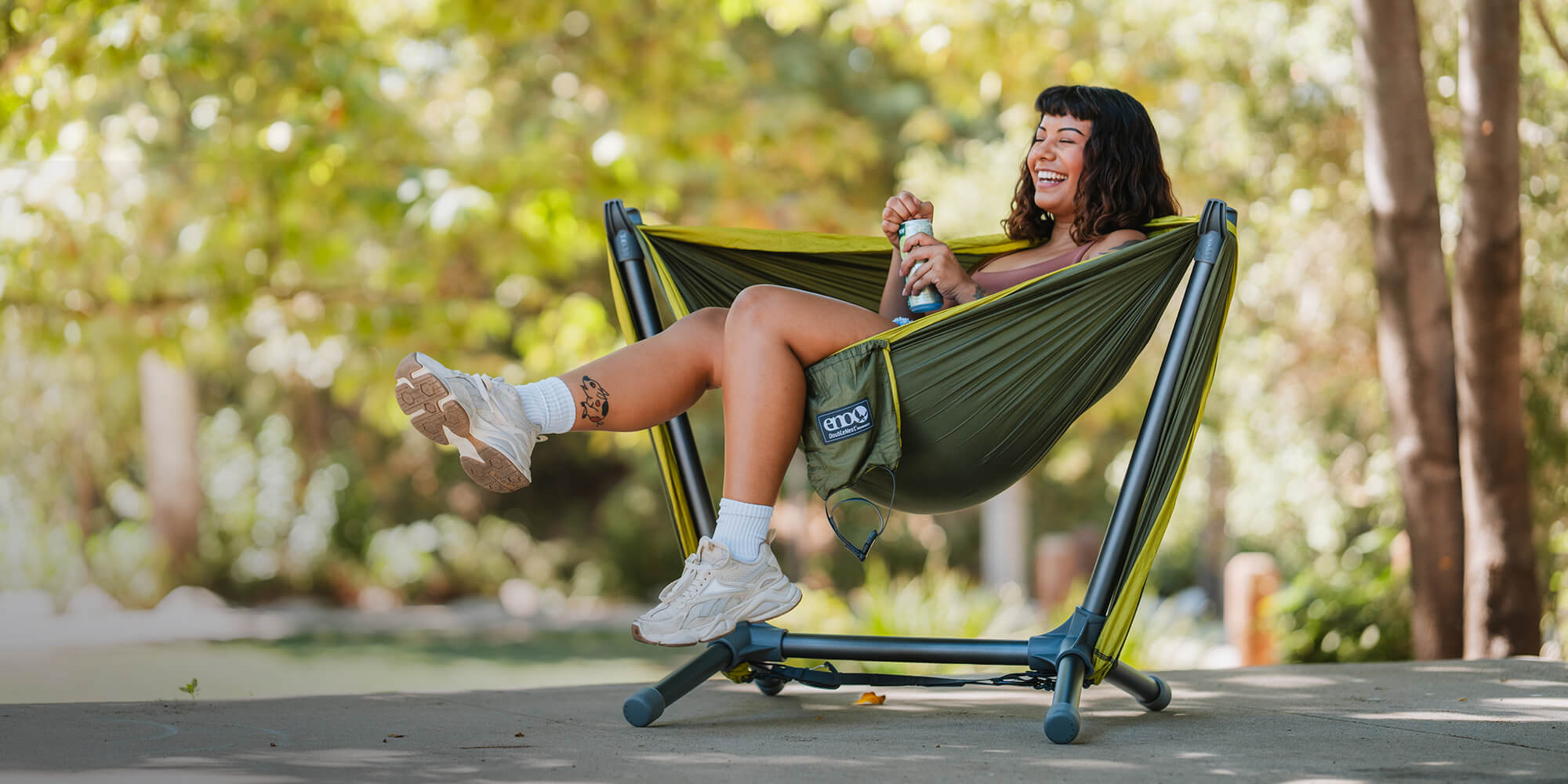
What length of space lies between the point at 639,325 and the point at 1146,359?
5.71 metres

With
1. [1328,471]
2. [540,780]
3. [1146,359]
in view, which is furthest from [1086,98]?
[1146,359]

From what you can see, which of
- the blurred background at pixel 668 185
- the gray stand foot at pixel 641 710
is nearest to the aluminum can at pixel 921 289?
the gray stand foot at pixel 641 710

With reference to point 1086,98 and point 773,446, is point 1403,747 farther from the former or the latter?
point 1086,98

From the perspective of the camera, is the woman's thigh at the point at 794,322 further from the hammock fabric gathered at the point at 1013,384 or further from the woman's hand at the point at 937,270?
the woman's hand at the point at 937,270

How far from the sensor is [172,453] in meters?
10.2

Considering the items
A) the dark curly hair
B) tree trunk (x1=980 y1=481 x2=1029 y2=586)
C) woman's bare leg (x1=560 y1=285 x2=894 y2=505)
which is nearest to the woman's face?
the dark curly hair

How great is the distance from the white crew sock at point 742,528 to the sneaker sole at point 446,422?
0.30 m

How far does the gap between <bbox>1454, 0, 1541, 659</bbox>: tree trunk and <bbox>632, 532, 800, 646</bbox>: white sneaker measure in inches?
90.2

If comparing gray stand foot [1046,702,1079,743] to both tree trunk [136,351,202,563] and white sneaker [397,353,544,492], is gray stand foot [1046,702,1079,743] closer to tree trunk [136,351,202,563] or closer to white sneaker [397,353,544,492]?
white sneaker [397,353,544,492]

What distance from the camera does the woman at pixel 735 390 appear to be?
6.23 ft

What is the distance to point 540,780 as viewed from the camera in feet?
5.06

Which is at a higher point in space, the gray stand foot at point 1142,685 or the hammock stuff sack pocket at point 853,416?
the hammock stuff sack pocket at point 853,416

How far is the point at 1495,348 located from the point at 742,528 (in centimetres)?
238

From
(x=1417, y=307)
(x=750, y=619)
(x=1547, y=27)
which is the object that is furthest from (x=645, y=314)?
(x=1547, y=27)
